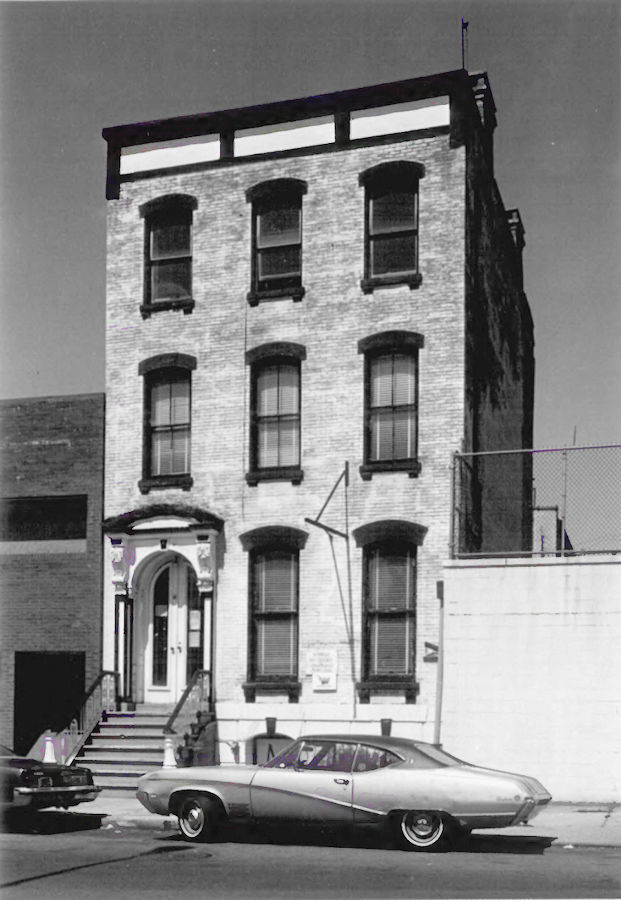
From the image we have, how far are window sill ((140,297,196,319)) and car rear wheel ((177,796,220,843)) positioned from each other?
10.9m

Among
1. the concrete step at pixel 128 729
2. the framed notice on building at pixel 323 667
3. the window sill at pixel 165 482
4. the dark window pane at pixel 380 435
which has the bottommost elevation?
the concrete step at pixel 128 729

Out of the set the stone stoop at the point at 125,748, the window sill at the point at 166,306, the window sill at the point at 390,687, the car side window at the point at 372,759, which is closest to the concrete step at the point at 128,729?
the stone stoop at the point at 125,748

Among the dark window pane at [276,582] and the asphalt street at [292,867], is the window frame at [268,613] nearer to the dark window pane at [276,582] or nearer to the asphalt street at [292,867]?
the dark window pane at [276,582]

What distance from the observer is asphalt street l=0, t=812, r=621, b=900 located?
36.3 ft

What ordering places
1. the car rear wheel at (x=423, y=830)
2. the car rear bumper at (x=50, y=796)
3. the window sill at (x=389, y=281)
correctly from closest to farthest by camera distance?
the car rear wheel at (x=423, y=830) → the car rear bumper at (x=50, y=796) → the window sill at (x=389, y=281)

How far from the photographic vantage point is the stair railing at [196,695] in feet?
69.7

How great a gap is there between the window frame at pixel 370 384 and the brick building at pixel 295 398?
4cm

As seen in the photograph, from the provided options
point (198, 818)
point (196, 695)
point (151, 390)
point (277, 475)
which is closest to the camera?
point (198, 818)

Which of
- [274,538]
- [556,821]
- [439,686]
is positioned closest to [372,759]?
[556,821]

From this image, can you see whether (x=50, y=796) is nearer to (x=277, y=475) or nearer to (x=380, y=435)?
(x=277, y=475)

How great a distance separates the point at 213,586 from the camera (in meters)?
22.1

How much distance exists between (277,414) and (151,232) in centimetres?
443

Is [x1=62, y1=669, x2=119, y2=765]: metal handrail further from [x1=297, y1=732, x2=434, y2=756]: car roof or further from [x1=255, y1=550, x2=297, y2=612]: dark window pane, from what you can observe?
[x1=297, y1=732, x2=434, y2=756]: car roof

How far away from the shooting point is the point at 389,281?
21.8m
